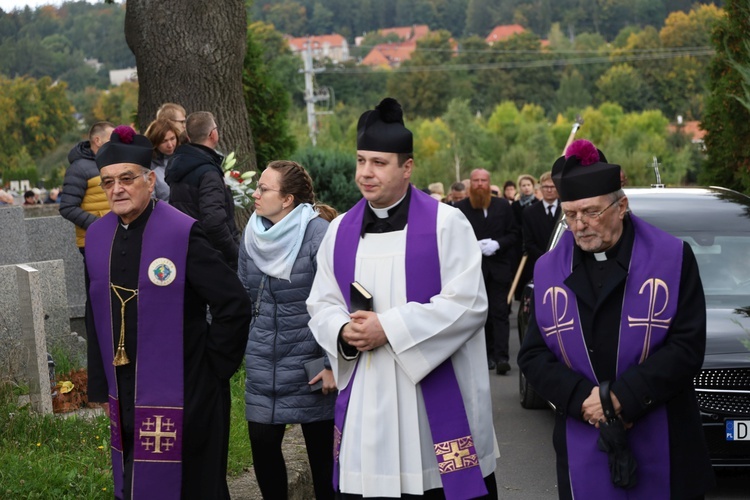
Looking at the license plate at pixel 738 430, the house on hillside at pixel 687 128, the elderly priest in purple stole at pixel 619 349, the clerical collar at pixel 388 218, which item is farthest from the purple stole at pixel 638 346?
the house on hillside at pixel 687 128

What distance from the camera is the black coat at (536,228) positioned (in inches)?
519

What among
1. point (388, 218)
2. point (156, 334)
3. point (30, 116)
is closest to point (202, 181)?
point (156, 334)

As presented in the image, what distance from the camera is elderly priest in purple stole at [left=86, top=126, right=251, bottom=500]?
498 centimetres

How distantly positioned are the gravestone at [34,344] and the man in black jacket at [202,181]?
1047mm

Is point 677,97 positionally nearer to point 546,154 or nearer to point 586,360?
point 546,154

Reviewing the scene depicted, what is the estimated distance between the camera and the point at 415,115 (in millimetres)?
118625

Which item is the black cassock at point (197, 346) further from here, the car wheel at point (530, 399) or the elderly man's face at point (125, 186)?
the car wheel at point (530, 399)

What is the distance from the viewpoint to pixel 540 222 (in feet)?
43.3

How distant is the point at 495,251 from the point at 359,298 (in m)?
7.91

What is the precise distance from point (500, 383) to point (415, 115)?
108m

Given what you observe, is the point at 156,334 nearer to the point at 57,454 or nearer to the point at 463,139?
the point at 57,454

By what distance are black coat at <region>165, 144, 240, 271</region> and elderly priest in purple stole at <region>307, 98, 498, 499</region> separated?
2878 mm

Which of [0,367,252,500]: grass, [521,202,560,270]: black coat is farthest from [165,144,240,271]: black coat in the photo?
[521,202,560,270]: black coat

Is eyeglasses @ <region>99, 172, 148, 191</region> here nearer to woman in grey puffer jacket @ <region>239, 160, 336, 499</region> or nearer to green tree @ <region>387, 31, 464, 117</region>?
woman in grey puffer jacket @ <region>239, 160, 336, 499</region>
